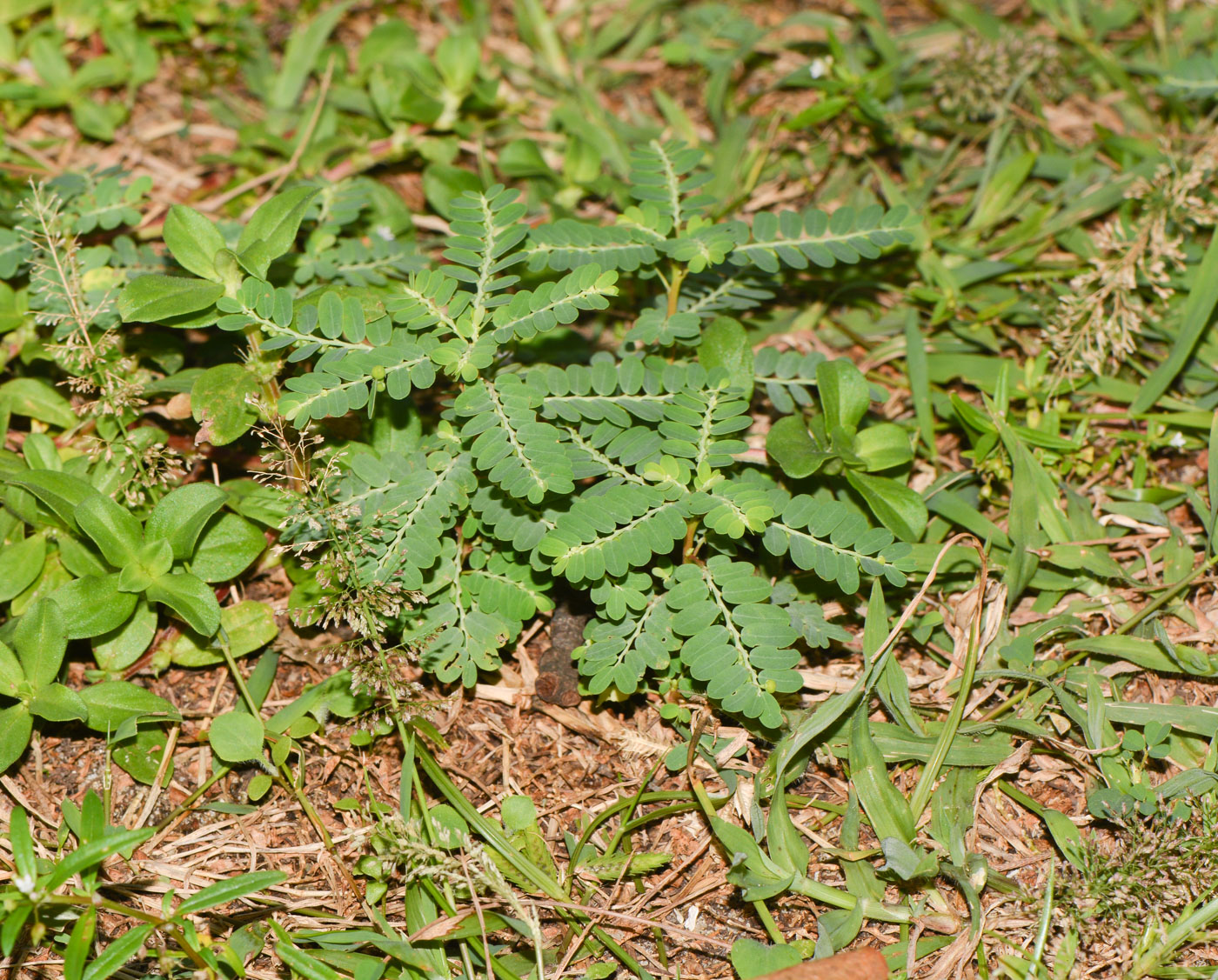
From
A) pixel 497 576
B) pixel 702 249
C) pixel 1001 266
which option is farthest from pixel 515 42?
pixel 497 576

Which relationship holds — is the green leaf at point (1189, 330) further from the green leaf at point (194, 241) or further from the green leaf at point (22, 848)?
the green leaf at point (22, 848)

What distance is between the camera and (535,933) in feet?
7.39

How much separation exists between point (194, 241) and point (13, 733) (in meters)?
1.46

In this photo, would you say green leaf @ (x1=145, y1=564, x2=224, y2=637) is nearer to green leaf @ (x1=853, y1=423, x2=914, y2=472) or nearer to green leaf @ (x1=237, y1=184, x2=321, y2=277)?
green leaf @ (x1=237, y1=184, x2=321, y2=277)

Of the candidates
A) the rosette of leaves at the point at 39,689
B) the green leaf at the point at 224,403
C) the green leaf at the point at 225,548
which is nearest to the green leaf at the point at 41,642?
the rosette of leaves at the point at 39,689

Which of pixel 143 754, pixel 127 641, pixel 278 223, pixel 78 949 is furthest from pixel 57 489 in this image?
pixel 78 949

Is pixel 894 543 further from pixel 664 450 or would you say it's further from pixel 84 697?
pixel 84 697

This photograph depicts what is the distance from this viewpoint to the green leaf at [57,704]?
2.52 metres

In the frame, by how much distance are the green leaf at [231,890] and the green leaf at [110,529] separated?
0.97m

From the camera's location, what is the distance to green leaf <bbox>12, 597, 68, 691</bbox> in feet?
8.36

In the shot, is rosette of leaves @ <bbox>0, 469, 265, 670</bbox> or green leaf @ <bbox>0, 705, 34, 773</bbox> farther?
rosette of leaves @ <bbox>0, 469, 265, 670</bbox>

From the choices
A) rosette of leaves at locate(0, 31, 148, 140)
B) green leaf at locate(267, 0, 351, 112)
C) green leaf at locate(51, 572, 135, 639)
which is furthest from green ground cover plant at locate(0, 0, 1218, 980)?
green leaf at locate(267, 0, 351, 112)

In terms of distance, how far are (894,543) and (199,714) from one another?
79.9 inches

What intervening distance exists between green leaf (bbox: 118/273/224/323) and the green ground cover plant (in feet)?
0.07
